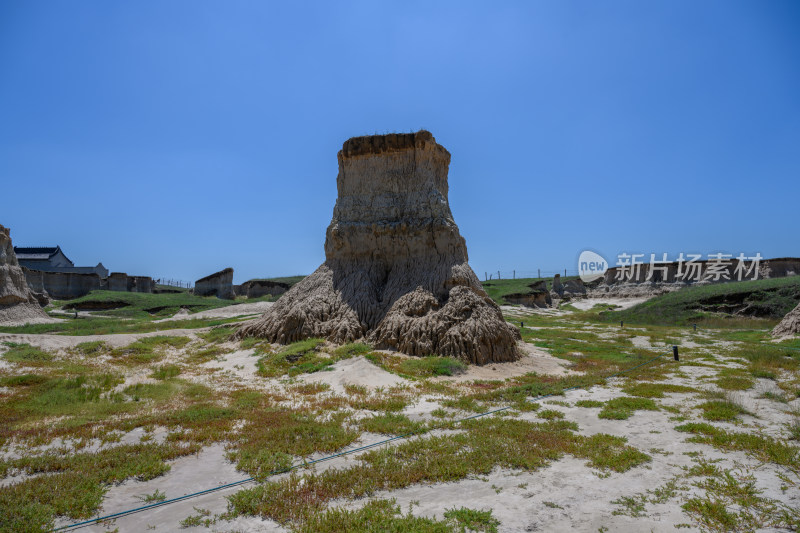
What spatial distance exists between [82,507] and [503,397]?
310 inches

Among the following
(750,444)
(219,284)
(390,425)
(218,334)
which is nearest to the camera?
(750,444)

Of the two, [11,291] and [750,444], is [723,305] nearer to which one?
[750,444]

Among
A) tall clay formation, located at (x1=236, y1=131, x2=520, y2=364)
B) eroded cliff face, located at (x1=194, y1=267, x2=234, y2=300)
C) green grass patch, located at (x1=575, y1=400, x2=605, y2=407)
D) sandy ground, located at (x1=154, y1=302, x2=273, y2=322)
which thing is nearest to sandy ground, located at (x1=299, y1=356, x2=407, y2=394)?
tall clay formation, located at (x1=236, y1=131, x2=520, y2=364)

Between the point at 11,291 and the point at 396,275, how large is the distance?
2286 cm

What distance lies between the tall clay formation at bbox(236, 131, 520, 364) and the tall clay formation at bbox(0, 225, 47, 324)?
52.7ft

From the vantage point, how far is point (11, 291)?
897 inches

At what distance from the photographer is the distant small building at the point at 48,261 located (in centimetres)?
5328

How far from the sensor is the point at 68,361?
13180mm

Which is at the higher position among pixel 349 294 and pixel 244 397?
pixel 349 294

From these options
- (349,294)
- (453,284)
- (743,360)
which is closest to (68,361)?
(349,294)

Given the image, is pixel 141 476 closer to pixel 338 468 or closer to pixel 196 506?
A: pixel 196 506

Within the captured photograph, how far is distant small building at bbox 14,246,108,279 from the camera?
53275 millimetres

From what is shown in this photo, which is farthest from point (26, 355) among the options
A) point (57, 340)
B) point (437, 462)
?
point (437, 462)

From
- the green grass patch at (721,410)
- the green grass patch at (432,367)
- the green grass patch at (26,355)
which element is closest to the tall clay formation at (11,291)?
the green grass patch at (26,355)
